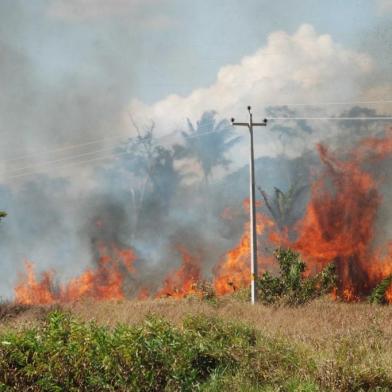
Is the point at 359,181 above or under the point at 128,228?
above

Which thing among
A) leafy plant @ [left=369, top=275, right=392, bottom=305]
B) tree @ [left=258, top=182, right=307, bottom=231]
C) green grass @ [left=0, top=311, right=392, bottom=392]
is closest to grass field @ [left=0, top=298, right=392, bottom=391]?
green grass @ [left=0, top=311, right=392, bottom=392]

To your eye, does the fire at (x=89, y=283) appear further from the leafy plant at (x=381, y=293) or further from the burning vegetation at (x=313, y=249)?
the leafy plant at (x=381, y=293)

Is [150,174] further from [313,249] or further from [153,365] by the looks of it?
[153,365]

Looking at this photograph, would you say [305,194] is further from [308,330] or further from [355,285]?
[308,330]

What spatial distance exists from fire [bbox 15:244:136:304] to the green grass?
69.2ft

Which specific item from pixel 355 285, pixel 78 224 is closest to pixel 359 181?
pixel 355 285

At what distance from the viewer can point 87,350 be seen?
314 inches

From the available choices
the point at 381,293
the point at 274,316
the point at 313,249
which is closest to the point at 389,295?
the point at 381,293

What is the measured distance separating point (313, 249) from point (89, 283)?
447 inches

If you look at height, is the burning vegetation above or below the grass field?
below

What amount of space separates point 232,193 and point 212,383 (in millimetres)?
32268

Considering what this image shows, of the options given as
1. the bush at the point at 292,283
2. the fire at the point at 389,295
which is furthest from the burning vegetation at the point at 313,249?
the bush at the point at 292,283

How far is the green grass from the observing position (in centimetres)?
762

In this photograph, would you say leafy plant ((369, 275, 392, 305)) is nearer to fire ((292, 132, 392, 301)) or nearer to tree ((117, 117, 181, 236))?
fire ((292, 132, 392, 301))
